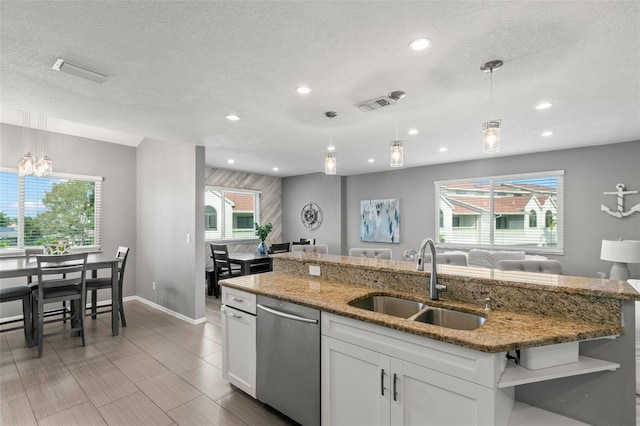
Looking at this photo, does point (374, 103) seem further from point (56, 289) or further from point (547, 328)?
point (56, 289)

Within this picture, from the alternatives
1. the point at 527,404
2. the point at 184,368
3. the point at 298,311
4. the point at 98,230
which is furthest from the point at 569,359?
the point at 98,230

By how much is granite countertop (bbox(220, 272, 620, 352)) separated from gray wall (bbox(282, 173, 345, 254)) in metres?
4.86

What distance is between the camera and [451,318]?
1859 mm

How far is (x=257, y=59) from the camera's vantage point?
197 cm

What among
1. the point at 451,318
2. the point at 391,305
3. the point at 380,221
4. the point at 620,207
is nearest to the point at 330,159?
the point at 391,305

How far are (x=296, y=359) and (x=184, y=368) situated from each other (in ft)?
5.08

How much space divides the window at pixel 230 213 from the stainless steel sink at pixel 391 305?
5171 mm

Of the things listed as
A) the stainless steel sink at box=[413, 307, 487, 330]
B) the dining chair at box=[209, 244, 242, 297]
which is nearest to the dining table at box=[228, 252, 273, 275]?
the dining chair at box=[209, 244, 242, 297]

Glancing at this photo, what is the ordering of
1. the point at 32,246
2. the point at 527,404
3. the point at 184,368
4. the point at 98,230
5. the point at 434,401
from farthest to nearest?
the point at 98,230 < the point at 32,246 < the point at 184,368 < the point at 527,404 < the point at 434,401

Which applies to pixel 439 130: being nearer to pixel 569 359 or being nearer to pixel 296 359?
pixel 569 359

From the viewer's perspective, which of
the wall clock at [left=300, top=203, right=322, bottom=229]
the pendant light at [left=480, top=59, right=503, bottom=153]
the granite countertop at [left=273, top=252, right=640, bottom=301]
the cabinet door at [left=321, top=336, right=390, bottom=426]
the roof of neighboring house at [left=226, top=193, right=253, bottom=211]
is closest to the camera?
the granite countertop at [left=273, top=252, right=640, bottom=301]

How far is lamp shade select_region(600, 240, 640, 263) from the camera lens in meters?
3.50

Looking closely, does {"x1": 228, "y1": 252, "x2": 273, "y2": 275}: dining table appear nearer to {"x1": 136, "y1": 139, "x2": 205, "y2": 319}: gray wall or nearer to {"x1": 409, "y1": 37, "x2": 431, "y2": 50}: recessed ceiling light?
{"x1": 136, "y1": 139, "x2": 205, "y2": 319}: gray wall

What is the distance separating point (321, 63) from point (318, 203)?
5496mm
